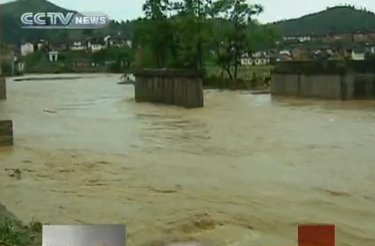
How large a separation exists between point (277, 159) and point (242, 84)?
22.4m

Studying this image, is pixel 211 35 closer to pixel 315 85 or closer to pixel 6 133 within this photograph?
pixel 315 85

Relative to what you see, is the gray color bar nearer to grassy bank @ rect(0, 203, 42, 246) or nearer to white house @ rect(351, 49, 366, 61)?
grassy bank @ rect(0, 203, 42, 246)

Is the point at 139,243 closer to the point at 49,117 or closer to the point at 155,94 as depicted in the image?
the point at 49,117

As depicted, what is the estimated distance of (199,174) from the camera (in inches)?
345

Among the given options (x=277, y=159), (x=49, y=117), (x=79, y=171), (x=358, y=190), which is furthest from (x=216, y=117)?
(x=358, y=190)

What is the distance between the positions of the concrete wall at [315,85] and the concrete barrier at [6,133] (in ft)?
47.1

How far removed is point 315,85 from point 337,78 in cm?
90

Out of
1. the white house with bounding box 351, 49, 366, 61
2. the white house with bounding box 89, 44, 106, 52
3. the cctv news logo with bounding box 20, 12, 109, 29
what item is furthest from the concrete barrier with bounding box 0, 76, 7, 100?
the cctv news logo with bounding box 20, 12, 109, 29

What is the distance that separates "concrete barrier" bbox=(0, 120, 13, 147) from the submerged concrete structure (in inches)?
516

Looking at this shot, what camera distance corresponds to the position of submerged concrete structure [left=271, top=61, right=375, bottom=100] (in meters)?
23.9

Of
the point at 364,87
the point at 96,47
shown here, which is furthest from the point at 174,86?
the point at 96,47

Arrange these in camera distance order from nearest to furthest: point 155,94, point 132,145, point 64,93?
1. point 132,145
2. point 155,94
3. point 64,93

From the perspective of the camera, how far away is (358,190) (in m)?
7.68

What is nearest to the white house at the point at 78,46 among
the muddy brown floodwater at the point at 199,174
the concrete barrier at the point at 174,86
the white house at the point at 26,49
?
the white house at the point at 26,49
